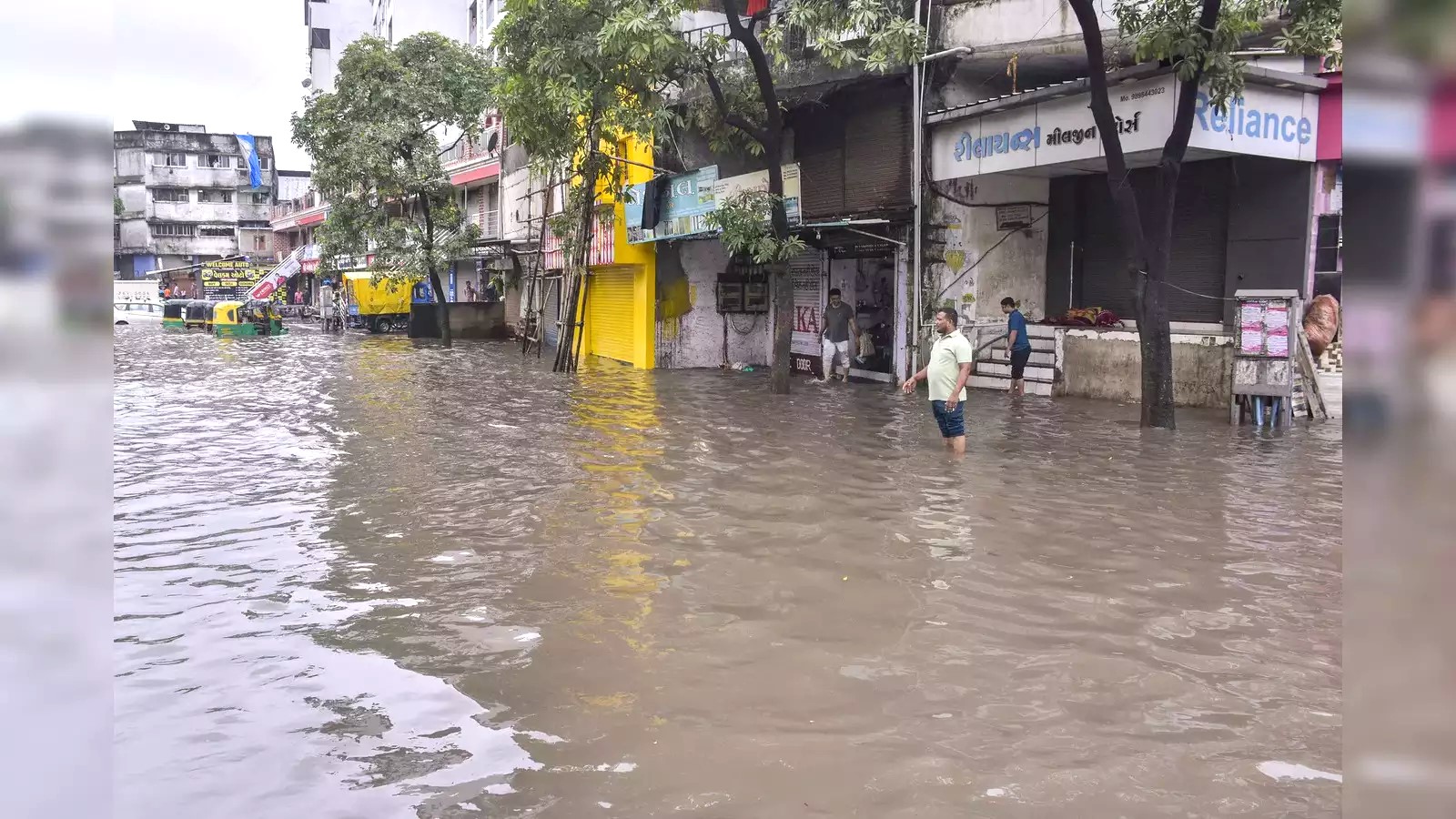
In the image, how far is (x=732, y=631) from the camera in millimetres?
5828

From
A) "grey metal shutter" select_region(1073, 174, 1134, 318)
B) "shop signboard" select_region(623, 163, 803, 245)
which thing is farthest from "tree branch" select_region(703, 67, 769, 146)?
"grey metal shutter" select_region(1073, 174, 1134, 318)

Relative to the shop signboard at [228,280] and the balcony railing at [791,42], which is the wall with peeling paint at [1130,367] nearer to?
the balcony railing at [791,42]

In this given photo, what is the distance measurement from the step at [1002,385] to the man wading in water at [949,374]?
5.57m

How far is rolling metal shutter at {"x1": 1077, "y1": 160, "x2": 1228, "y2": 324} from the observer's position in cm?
1550

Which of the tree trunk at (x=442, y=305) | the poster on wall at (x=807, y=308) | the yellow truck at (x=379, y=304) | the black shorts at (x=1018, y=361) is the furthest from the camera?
the yellow truck at (x=379, y=304)

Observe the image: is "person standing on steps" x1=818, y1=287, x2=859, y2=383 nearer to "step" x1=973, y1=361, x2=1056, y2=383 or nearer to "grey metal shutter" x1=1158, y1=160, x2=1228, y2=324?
"step" x1=973, y1=361, x2=1056, y2=383

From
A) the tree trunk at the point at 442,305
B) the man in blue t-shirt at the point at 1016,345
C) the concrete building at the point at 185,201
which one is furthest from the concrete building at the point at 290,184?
the man in blue t-shirt at the point at 1016,345

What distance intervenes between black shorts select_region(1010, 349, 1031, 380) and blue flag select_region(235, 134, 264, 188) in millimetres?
71762

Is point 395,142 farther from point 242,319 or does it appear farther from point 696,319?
point 242,319

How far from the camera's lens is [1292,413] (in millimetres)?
13633

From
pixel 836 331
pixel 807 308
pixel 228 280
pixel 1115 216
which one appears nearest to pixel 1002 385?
pixel 1115 216

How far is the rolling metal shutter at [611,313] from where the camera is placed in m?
25.9

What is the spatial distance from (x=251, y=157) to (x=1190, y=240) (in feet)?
241
